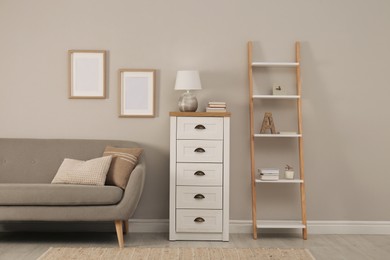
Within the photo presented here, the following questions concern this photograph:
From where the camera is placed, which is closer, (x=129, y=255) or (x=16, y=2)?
(x=129, y=255)

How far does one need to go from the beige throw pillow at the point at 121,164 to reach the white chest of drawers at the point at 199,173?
0.33 meters

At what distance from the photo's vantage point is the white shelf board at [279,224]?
16.7 ft

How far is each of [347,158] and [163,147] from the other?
67.0 inches

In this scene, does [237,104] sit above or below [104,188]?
above

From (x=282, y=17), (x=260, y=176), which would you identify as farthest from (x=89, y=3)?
(x=260, y=176)

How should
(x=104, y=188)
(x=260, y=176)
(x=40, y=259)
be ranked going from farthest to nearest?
(x=260, y=176), (x=104, y=188), (x=40, y=259)

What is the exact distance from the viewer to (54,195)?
175 inches

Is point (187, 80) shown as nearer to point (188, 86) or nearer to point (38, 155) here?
point (188, 86)

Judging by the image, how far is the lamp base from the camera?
503 cm

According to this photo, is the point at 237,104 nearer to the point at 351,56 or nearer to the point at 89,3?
the point at 351,56

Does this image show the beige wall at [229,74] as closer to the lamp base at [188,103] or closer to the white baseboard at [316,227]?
the white baseboard at [316,227]

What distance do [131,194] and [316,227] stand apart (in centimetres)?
185

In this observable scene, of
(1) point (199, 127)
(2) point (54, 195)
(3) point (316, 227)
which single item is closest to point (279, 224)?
(3) point (316, 227)

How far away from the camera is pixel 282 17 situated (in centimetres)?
536
